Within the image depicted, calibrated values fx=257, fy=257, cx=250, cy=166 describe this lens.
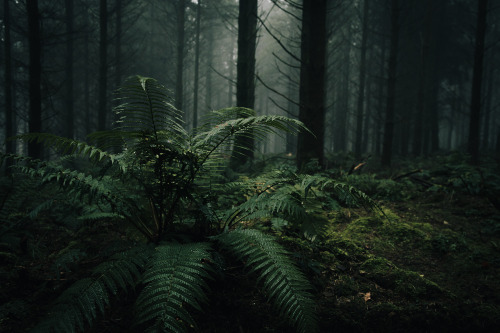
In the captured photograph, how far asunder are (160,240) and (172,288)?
0.80 m

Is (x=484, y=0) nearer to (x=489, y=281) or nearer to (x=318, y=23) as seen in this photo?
(x=318, y=23)

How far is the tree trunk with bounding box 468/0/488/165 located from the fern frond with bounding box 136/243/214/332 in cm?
1078

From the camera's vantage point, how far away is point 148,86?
6.90 feet

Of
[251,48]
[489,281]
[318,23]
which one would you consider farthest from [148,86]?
[251,48]

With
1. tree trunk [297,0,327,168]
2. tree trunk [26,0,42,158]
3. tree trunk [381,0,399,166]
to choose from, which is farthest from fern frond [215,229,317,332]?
tree trunk [381,0,399,166]

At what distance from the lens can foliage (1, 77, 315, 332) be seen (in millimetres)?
1317

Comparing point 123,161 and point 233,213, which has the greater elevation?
point 123,161

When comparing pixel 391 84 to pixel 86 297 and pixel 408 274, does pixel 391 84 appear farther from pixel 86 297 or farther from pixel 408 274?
pixel 86 297

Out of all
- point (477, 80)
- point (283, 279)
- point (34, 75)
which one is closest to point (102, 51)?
point (34, 75)

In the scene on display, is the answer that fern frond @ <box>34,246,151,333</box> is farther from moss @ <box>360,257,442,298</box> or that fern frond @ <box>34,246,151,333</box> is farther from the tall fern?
moss @ <box>360,257,442,298</box>

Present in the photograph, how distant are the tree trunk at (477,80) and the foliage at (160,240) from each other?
32.7 feet

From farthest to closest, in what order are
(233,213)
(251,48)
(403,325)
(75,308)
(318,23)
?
(251,48)
(318,23)
(233,213)
(403,325)
(75,308)

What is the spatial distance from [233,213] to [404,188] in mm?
4339

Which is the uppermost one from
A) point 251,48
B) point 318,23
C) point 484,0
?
point 484,0
